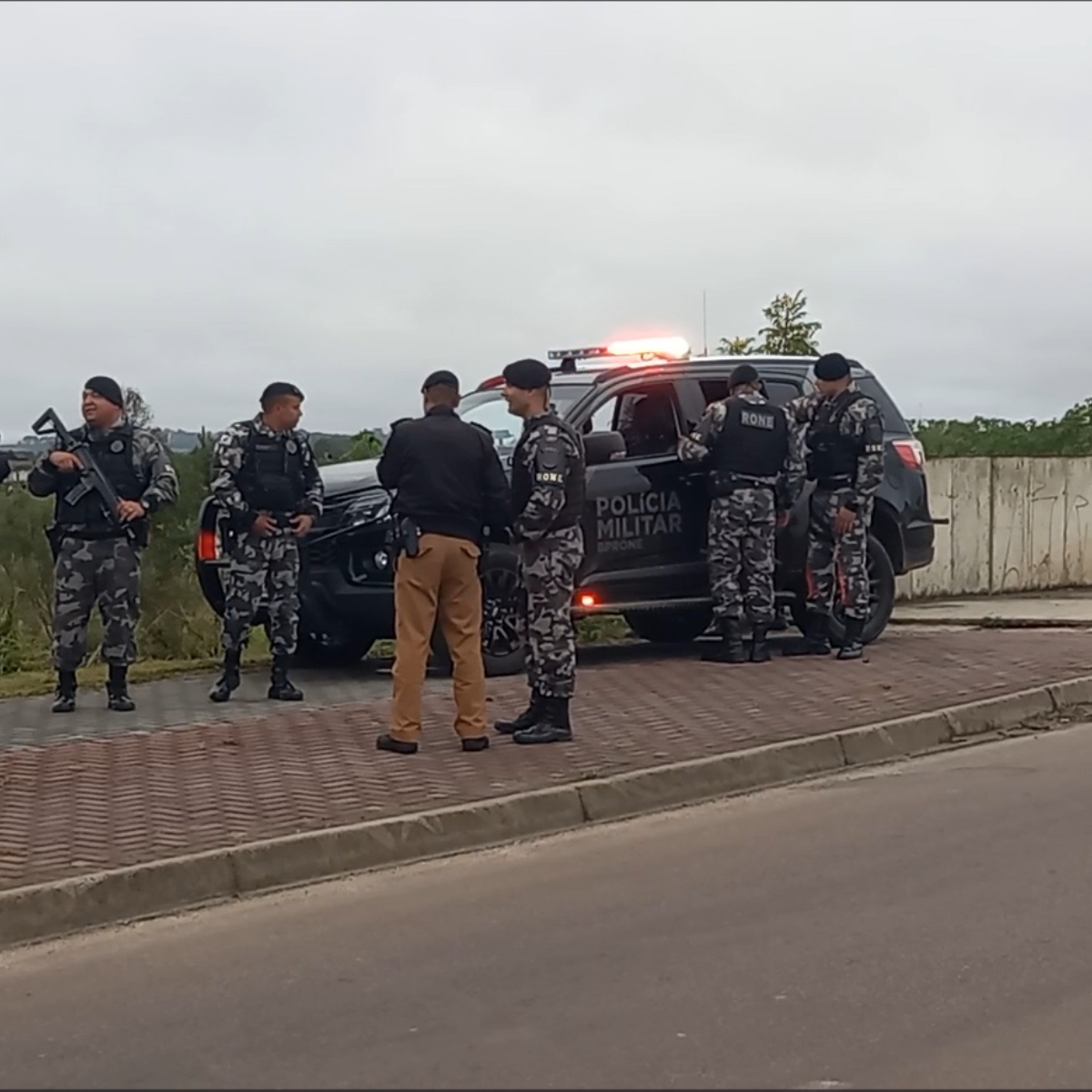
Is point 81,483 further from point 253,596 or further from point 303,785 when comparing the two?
point 303,785

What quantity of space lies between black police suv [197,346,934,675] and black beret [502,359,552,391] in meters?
2.08

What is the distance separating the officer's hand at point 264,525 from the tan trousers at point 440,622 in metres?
1.68

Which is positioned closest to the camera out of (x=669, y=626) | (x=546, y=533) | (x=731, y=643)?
(x=546, y=533)

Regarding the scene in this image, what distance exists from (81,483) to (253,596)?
3.71 feet

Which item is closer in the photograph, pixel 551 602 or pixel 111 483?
pixel 551 602

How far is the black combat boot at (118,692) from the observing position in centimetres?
938

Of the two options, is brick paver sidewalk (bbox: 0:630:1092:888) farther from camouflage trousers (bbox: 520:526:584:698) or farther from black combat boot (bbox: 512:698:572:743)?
camouflage trousers (bbox: 520:526:584:698)

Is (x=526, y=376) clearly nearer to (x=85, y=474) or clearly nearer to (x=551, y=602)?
(x=551, y=602)

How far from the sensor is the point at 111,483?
915 centimetres

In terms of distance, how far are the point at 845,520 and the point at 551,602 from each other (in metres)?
3.13

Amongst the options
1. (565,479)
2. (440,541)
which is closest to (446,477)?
(440,541)

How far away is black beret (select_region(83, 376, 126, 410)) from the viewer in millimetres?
9164

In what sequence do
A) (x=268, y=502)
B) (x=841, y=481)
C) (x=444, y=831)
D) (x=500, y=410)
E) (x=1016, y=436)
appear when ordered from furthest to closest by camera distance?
1. (x=1016, y=436)
2. (x=500, y=410)
3. (x=841, y=481)
4. (x=268, y=502)
5. (x=444, y=831)

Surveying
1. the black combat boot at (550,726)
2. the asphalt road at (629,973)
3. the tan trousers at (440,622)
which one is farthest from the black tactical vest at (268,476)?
the asphalt road at (629,973)
